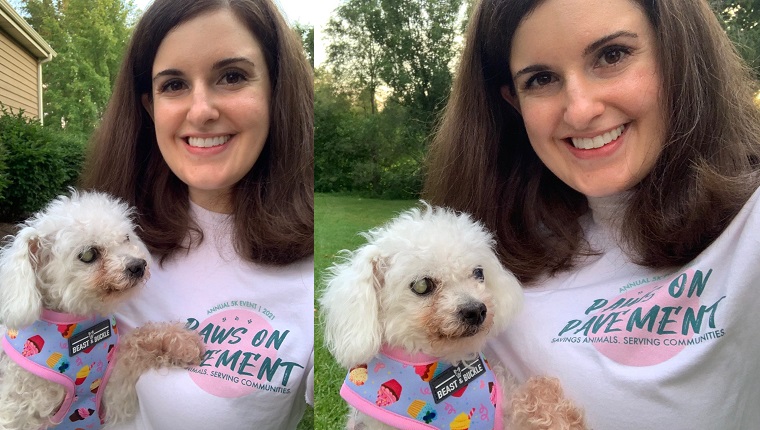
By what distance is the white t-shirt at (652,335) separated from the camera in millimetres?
997

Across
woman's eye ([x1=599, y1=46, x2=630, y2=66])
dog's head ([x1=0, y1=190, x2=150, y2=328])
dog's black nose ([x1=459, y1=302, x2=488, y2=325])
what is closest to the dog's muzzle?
dog's black nose ([x1=459, y1=302, x2=488, y2=325])

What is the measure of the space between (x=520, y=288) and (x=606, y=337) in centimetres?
20

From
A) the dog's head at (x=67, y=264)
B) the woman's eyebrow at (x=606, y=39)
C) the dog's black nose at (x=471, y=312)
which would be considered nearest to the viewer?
the woman's eyebrow at (x=606, y=39)

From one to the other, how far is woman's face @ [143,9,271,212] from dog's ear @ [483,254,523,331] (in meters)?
0.65

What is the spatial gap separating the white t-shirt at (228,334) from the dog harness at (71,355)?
0.07m

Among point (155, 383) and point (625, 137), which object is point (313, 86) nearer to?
point (625, 137)

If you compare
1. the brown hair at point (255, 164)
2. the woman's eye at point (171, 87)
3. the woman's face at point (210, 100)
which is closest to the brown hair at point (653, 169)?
the brown hair at point (255, 164)

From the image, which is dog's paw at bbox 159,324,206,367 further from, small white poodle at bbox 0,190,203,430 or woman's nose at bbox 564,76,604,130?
woman's nose at bbox 564,76,604,130

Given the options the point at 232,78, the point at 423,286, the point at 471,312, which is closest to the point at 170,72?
the point at 232,78

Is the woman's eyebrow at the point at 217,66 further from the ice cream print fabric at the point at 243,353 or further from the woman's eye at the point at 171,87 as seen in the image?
the ice cream print fabric at the point at 243,353

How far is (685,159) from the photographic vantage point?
1.05 meters

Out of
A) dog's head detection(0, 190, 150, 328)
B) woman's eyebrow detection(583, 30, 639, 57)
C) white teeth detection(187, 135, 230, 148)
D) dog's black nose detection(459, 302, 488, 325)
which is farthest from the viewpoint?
white teeth detection(187, 135, 230, 148)

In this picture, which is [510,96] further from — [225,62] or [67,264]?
[67,264]

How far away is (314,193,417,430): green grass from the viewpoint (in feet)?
4.13
